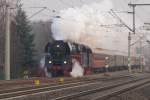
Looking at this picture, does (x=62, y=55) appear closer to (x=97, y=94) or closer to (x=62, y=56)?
(x=62, y=56)

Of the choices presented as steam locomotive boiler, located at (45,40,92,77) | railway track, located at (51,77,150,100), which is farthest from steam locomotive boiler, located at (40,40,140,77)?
railway track, located at (51,77,150,100)

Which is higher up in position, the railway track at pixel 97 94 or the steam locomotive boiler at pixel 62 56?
the steam locomotive boiler at pixel 62 56

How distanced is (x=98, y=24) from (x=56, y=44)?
40.8 ft

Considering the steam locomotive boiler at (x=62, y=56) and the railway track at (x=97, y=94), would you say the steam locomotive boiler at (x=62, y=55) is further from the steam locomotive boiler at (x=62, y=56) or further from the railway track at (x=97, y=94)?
the railway track at (x=97, y=94)

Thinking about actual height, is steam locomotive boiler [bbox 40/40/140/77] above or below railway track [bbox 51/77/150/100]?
above

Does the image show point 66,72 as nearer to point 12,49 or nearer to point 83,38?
point 83,38

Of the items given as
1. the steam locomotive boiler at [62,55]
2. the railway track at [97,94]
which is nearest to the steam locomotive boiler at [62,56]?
the steam locomotive boiler at [62,55]

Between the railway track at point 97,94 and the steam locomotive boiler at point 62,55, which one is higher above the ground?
the steam locomotive boiler at point 62,55

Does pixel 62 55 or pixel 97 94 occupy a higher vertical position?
pixel 62 55

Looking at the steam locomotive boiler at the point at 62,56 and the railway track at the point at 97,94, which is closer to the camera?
the railway track at the point at 97,94

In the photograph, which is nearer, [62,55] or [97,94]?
[97,94]

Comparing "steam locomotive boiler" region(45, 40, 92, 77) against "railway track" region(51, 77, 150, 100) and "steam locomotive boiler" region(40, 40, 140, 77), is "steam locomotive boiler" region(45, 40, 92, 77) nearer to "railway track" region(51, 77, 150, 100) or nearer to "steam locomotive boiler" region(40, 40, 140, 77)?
"steam locomotive boiler" region(40, 40, 140, 77)

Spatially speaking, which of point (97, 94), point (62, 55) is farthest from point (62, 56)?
point (97, 94)

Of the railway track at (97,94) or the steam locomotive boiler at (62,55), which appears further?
the steam locomotive boiler at (62,55)
